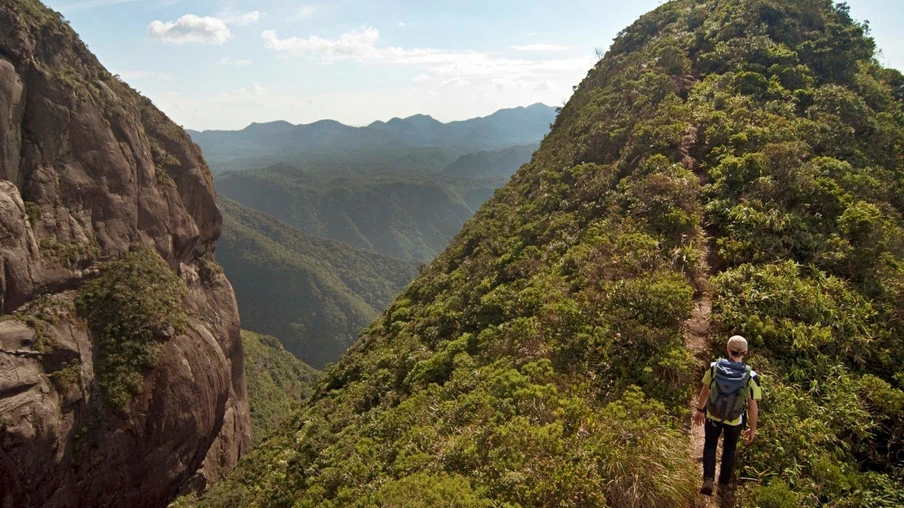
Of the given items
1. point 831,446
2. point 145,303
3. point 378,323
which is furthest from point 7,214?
point 831,446

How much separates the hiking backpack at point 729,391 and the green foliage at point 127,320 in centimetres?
2785

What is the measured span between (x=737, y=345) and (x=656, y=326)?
10.8ft

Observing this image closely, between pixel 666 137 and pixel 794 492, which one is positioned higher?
pixel 666 137

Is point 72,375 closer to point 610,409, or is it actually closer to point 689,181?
point 610,409

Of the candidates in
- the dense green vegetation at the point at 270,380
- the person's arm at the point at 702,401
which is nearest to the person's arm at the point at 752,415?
the person's arm at the point at 702,401

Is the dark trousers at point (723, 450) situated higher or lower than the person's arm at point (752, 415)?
lower

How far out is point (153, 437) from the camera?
2481 cm

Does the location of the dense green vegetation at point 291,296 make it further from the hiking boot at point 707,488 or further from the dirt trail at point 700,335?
the hiking boot at point 707,488

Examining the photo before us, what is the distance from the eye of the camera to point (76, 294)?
83.1 ft

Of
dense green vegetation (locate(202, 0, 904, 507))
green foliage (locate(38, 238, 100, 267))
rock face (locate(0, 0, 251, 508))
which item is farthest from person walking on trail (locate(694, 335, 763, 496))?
green foliage (locate(38, 238, 100, 267))

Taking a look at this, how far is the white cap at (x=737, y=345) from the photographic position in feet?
18.9

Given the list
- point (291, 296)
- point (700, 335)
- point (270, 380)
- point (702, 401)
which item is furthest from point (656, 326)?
point (291, 296)

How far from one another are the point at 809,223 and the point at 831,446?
693 cm

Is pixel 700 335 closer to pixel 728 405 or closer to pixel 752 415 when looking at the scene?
pixel 752 415
